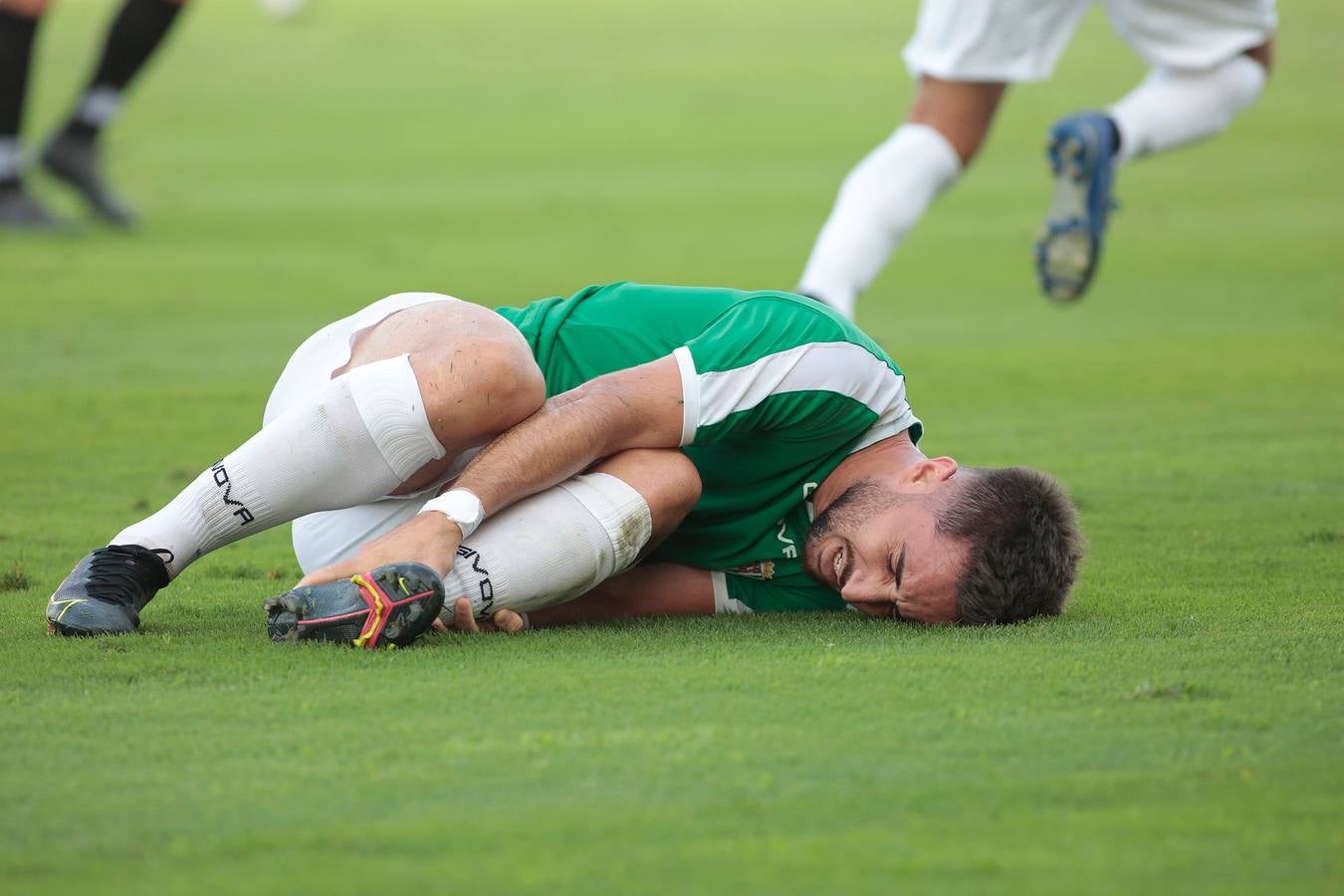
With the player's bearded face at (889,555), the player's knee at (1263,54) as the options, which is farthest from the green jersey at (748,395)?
the player's knee at (1263,54)

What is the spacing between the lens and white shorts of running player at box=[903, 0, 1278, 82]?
5.22 metres

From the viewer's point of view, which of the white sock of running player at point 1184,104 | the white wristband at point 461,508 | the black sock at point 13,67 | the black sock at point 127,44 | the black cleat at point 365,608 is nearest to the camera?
the black cleat at point 365,608

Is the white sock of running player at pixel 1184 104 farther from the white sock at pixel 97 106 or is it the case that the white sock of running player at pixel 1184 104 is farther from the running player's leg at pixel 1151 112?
the white sock at pixel 97 106

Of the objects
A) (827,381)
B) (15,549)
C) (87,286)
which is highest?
(827,381)

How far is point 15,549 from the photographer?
159 inches

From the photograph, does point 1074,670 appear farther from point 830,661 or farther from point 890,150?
point 890,150

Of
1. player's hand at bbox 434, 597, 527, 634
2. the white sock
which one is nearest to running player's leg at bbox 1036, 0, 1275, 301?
player's hand at bbox 434, 597, 527, 634

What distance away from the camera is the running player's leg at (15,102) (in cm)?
972

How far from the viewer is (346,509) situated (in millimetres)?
3447

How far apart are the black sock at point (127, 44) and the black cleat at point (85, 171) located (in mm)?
94

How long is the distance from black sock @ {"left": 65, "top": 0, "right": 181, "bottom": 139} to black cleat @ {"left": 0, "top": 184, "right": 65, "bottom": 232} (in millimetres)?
472

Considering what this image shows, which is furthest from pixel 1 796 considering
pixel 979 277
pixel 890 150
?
pixel 979 277

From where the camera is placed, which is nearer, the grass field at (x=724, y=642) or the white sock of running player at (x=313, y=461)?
the grass field at (x=724, y=642)

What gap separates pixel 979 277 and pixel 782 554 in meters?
6.46
